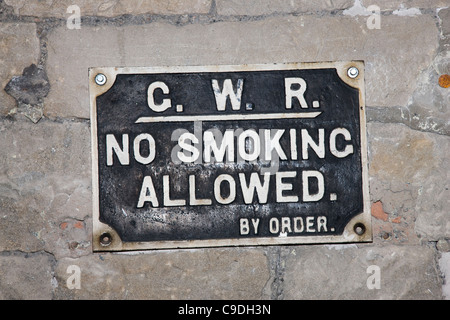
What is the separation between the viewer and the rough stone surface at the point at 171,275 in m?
1.56

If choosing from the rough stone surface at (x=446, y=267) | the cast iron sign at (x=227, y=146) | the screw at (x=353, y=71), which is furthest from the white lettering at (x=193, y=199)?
the rough stone surface at (x=446, y=267)

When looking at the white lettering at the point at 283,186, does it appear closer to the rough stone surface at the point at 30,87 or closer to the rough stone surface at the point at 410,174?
the rough stone surface at the point at 410,174

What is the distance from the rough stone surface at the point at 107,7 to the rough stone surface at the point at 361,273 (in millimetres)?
802

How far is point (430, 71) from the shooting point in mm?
1562

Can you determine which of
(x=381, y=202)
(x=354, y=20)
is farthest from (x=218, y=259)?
(x=354, y=20)

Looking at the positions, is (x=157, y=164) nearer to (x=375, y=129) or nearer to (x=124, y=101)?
(x=124, y=101)

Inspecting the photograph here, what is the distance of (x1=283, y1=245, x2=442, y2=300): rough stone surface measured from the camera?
5.15 ft

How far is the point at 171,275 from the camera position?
157 cm

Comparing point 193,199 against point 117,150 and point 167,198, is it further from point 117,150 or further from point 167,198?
point 117,150

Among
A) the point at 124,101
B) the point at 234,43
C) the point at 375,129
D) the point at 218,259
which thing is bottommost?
the point at 218,259

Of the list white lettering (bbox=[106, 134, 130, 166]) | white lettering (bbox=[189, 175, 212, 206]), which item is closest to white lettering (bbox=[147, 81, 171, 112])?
white lettering (bbox=[106, 134, 130, 166])

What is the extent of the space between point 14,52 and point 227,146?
0.70 m

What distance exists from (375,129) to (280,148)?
0.29m

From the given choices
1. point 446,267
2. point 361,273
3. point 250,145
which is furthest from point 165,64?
point 446,267
